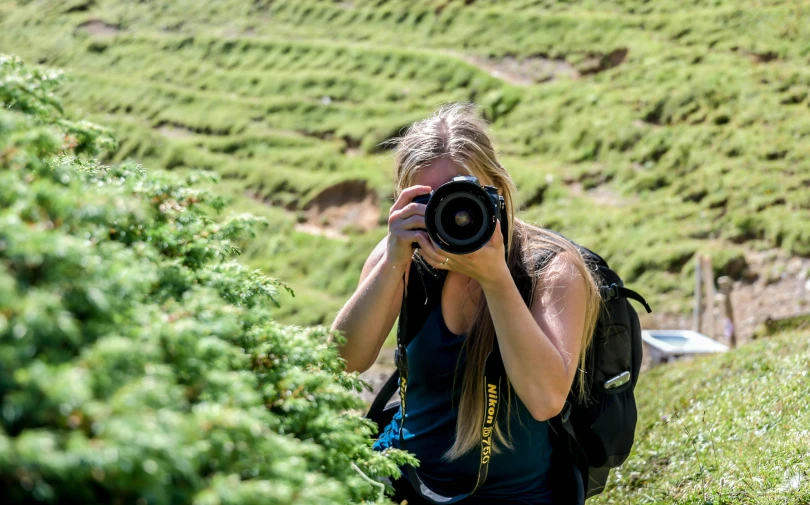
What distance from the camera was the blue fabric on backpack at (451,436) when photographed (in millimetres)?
2447

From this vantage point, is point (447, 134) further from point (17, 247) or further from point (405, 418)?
point (17, 247)

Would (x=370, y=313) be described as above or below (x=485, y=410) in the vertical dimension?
above

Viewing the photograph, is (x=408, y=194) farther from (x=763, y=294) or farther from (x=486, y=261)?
(x=763, y=294)

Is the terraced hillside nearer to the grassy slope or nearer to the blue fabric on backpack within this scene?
the grassy slope

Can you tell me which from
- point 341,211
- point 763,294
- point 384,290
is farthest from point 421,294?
point 341,211

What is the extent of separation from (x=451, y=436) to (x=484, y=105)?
11.0 metres

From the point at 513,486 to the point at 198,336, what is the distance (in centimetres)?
146

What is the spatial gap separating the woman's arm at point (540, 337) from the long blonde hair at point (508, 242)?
7cm

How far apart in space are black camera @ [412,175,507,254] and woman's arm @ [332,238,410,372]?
247mm

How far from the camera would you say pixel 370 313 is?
2512mm

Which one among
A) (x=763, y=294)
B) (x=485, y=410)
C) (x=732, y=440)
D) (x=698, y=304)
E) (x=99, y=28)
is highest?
(x=485, y=410)

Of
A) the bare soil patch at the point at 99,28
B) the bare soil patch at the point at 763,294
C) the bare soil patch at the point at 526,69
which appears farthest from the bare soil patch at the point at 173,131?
the bare soil patch at the point at 763,294

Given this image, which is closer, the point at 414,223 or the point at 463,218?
the point at 463,218

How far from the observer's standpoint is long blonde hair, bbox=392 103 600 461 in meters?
2.39
